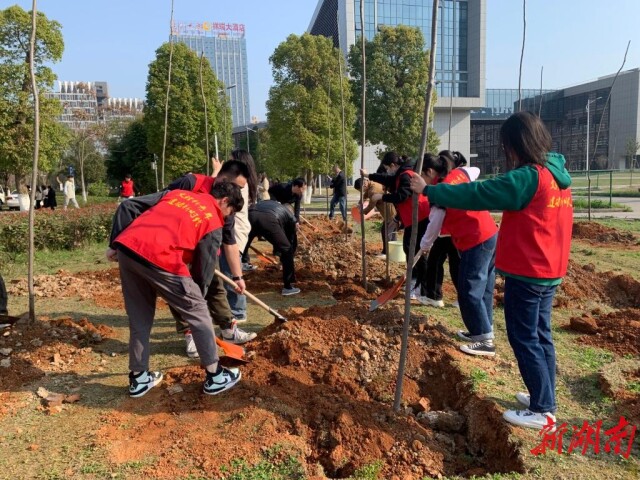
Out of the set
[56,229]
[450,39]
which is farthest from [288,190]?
[450,39]

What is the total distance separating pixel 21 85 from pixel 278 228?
15.4 meters

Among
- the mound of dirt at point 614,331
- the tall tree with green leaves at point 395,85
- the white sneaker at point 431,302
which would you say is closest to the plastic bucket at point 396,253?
the white sneaker at point 431,302

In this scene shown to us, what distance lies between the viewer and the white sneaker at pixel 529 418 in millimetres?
2568

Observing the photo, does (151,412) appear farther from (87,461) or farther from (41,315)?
(41,315)

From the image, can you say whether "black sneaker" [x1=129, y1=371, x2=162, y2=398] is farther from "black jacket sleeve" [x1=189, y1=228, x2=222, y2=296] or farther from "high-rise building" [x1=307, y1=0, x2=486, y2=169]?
"high-rise building" [x1=307, y1=0, x2=486, y2=169]

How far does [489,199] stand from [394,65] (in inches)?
1082

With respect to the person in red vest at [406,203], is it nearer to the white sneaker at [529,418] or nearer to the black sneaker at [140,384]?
the white sneaker at [529,418]

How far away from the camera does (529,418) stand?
2.59 m

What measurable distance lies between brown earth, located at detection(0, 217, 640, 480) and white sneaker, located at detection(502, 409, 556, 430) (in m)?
0.08

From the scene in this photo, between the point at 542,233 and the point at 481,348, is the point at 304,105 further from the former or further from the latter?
the point at 542,233

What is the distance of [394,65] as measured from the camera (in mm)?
27859

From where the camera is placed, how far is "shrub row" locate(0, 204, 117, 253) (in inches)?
321

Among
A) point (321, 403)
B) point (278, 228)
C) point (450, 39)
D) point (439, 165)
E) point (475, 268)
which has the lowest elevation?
point (321, 403)

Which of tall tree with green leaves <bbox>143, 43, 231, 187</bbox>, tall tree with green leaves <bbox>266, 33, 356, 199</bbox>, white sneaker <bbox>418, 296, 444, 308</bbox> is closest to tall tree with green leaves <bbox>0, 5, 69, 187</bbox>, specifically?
tall tree with green leaves <bbox>143, 43, 231, 187</bbox>
